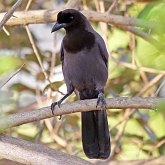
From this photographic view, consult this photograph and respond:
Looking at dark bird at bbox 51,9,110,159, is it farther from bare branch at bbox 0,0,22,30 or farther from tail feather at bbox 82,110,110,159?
bare branch at bbox 0,0,22,30

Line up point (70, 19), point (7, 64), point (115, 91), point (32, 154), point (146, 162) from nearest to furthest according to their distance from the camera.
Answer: point (7, 64) < point (32, 154) < point (70, 19) < point (146, 162) < point (115, 91)

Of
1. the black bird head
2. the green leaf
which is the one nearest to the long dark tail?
the black bird head

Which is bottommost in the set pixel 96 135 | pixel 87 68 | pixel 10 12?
pixel 96 135

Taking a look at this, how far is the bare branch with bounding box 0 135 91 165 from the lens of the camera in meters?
1.56

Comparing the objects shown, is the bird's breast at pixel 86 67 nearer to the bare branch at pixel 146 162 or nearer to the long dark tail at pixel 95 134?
the long dark tail at pixel 95 134

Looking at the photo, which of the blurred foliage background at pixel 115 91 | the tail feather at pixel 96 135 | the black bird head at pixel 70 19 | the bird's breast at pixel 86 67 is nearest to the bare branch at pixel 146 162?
the blurred foliage background at pixel 115 91

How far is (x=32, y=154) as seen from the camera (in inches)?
62.4

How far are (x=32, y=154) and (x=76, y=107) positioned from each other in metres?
0.20

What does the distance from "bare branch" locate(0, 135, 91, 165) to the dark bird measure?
71cm

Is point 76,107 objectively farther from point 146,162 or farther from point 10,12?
point 146,162

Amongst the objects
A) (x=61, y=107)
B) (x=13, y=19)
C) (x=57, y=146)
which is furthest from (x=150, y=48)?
(x=57, y=146)

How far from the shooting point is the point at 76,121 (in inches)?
133

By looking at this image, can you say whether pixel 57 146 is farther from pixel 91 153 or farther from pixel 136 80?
pixel 91 153

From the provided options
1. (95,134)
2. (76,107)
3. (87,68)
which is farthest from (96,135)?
(76,107)
